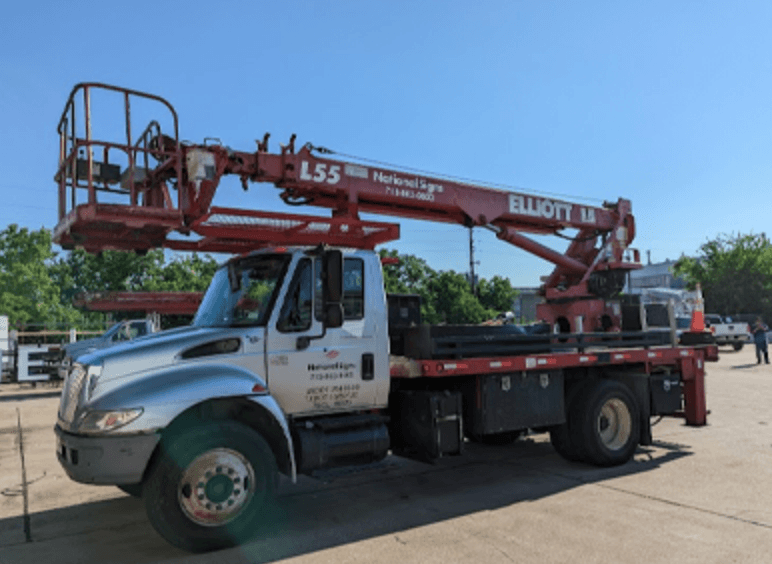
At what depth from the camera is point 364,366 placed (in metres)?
5.78

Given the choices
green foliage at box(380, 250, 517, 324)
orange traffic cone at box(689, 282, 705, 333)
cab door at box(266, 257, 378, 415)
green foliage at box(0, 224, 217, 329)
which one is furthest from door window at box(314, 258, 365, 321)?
green foliage at box(380, 250, 517, 324)

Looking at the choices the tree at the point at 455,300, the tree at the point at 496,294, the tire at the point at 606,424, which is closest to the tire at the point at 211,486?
the tire at the point at 606,424

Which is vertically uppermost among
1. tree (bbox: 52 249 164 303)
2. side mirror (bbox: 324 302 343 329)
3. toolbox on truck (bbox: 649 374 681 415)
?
tree (bbox: 52 249 164 303)

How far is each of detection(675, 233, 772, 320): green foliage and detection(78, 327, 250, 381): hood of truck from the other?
49360mm

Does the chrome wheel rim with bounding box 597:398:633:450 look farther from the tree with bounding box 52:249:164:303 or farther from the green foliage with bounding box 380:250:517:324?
the green foliage with bounding box 380:250:517:324

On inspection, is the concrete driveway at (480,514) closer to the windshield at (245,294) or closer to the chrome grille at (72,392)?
the chrome grille at (72,392)

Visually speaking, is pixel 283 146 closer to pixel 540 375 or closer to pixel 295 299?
pixel 295 299

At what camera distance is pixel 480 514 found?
217 inches

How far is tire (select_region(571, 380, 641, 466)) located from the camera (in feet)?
23.5

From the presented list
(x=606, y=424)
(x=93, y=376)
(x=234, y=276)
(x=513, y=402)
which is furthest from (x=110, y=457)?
(x=606, y=424)

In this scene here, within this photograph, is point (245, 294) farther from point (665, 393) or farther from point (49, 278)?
point (49, 278)

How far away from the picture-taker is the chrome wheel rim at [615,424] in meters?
7.50

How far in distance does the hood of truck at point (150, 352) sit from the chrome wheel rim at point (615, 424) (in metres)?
4.51

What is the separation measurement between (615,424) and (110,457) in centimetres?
575
